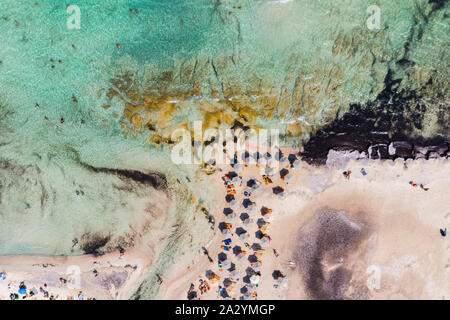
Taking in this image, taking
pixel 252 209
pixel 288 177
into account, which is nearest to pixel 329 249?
pixel 288 177

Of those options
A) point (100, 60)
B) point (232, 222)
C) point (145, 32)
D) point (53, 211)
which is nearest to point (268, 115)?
point (232, 222)

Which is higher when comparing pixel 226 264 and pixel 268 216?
pixel 268 216

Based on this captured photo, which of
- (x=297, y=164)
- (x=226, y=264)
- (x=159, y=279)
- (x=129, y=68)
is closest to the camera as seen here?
(x=129, y=68)

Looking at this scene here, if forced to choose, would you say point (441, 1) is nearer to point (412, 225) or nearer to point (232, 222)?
point (412, 225)

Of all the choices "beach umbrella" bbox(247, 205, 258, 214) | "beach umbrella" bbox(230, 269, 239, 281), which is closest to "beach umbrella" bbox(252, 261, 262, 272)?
"beach umbrella" bbox(230, 269, 239, 281)

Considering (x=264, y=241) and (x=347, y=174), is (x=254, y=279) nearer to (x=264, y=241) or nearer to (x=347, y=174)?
(x=264, y=241)

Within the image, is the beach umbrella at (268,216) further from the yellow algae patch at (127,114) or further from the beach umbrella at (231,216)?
the yellow algae patch at (127,114)

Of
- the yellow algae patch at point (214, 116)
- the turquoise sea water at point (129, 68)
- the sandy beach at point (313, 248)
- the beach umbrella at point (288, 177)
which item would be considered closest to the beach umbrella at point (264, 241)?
the sandy beach at point (313, 248)
